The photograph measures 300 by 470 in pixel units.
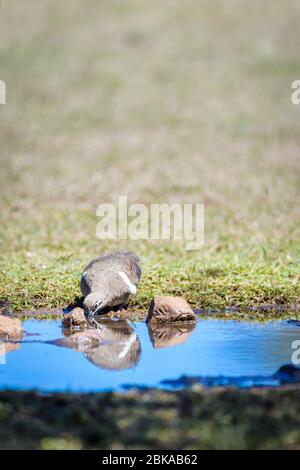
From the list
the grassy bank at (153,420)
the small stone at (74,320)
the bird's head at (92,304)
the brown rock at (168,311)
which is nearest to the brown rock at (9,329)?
the small stone at (74,320)

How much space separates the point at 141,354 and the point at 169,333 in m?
0.97

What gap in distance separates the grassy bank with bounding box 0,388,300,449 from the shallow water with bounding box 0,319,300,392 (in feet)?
1.50

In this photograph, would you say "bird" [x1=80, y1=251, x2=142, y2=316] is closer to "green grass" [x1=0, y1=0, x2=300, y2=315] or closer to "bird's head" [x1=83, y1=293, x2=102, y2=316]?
"bird's head" [x1=83, y1=293, x2=102, y2=316]

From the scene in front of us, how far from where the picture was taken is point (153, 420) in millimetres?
5672

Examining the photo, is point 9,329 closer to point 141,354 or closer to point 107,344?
point 107,344

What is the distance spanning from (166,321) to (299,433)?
375 cm

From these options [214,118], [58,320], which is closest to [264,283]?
[58,320]

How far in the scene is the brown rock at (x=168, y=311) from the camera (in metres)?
9.09

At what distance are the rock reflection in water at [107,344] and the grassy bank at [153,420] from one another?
1233 millimetres

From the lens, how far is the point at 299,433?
548cm

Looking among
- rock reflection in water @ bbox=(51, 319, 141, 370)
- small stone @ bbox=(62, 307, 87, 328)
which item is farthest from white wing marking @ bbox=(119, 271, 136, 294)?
small stone @ bbox=(62, 307, 87, 328)

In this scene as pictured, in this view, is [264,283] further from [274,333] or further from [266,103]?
[266,103]

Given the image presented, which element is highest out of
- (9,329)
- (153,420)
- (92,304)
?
(92,304)

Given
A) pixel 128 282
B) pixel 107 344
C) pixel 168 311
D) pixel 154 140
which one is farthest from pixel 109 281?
pixel 154 140
